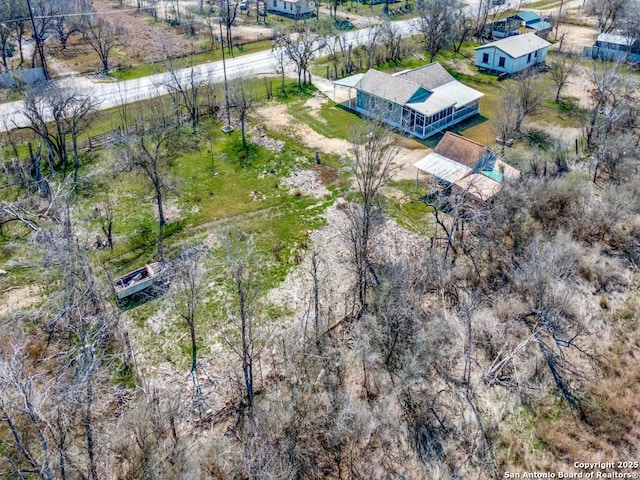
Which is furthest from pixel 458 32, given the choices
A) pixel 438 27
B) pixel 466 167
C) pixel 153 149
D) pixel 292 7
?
pixel 153 149

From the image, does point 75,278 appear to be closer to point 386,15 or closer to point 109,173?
point 109,173

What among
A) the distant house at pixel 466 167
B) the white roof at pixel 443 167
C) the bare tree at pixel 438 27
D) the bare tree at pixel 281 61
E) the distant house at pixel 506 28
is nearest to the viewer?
the distant house at pixel 466 167

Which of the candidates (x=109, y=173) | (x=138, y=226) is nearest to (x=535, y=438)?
(x=138, y=226)

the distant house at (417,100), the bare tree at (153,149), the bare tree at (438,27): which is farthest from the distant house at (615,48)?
the bare tree at (153,149)

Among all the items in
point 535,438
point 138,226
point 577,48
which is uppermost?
point 577,48

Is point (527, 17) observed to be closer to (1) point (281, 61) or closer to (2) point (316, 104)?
(1) point (281, 61)

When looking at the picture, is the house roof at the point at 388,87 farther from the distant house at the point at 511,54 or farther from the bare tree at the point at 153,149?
the bare tree at the point at 153,149

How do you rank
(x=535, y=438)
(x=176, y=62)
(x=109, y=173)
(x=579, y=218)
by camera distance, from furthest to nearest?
1. (x=176, y=62)
2. (x=109, y=173)
3. (x=579, y=218)
4. (x=535, y=438)
